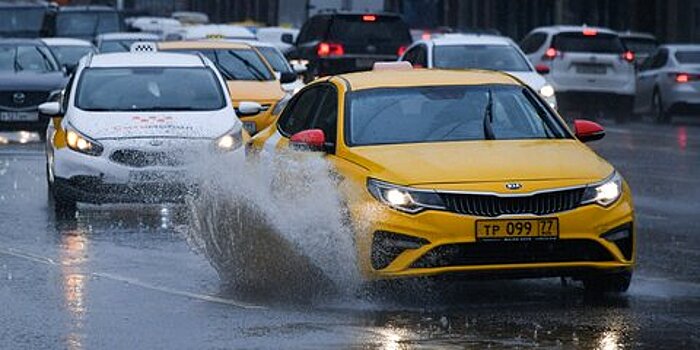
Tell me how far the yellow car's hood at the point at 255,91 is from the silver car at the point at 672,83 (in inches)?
511

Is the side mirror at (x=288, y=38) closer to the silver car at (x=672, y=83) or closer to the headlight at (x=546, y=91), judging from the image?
the silver car at (x=672, y=83)

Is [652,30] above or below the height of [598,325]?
below

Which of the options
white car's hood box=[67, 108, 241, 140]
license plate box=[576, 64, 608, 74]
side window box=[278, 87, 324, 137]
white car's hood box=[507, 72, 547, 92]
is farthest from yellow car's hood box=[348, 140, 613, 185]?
license plate box=[576, 64, 608, 74]

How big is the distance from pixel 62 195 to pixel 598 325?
7243 mm

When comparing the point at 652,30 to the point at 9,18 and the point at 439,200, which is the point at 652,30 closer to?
the point at 9,18

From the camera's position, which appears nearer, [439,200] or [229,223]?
[439,200]

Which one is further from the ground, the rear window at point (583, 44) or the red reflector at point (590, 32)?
the red reflector at point (590, 32)

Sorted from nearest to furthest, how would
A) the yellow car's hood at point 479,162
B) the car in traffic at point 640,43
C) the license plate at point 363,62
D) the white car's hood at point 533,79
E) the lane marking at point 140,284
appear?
1. the yellow car's hood at point 479,162
2. the lane marking at point 140,284
3. the white car's hood at point 533,79
4. the license plate at point 363,62
5. the car in traffic at point 640,43

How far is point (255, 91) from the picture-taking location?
958 inches

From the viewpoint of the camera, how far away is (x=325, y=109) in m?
12.6

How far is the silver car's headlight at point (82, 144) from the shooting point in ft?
53.7

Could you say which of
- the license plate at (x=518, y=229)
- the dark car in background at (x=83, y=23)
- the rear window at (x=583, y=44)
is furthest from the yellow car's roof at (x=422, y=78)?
the dark car in background at (x=83, y=23)

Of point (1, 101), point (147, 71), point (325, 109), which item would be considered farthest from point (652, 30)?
point (325, 109)

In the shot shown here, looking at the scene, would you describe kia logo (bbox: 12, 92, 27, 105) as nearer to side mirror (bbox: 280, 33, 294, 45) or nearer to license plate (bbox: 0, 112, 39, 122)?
license plate (bbox: 0, 112, 39, 122)
